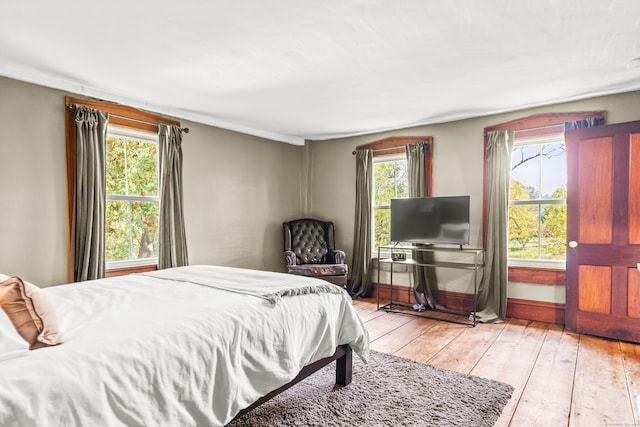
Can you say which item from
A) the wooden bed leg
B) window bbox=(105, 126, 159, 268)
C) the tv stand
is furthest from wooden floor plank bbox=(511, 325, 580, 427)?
window bbox=(105, 126, 159, 268)

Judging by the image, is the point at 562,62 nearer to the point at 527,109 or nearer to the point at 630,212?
the point at 527,109

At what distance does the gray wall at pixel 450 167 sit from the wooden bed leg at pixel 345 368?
2.56m

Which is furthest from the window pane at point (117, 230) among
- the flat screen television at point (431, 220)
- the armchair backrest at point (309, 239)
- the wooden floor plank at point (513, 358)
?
the wooden floor plank at point (513, 358)

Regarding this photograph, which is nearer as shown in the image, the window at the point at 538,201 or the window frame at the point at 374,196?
the window at the point at 538,201

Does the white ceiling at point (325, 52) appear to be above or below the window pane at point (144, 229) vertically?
above

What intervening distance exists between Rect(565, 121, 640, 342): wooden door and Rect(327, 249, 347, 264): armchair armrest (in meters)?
2.60

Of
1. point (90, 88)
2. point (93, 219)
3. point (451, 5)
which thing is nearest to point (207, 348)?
point (451, 5)

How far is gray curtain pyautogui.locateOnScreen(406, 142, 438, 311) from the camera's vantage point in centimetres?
469

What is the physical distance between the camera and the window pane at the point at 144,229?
4.05 meters

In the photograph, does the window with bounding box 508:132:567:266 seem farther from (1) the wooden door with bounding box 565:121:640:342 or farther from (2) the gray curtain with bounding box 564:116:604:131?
(1) the wooden door with bounding box 565:121:640:342

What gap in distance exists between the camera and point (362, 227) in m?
5.31

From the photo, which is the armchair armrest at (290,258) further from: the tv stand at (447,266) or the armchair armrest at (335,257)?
the tv stand at (447,266)

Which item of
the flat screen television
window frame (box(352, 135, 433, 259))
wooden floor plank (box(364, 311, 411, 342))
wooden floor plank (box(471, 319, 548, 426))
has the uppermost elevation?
window frame (box(352, 135, 433, 259))

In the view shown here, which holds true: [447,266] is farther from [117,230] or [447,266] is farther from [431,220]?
[117,230]
